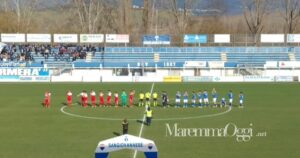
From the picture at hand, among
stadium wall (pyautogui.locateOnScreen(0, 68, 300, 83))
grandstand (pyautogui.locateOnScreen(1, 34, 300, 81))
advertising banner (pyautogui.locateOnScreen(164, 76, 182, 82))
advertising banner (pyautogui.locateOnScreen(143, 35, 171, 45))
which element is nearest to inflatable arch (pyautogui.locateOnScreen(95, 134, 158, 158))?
stadium wall (pyautogui.locateOnScreen(0, 68, 300, 83))

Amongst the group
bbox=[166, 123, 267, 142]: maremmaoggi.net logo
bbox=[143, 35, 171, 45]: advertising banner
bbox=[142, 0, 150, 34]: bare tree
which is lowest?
bbox=[166, 123, 267, 142]: maremmaoggi.net logo

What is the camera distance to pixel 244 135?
22.6 metres

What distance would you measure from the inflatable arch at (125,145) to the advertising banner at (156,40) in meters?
53.9

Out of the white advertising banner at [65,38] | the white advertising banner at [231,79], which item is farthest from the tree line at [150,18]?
the white advertising banner at [231,79]

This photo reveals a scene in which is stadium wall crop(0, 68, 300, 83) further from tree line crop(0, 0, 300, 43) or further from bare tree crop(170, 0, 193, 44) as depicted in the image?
bare tree crop(170, 0, 193, 44)

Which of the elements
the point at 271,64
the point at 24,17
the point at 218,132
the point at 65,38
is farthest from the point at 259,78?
the point at 24,17

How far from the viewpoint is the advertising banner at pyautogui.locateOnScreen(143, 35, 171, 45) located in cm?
6352

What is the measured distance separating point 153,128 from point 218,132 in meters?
3.19

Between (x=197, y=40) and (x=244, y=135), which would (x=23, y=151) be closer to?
(x=244, y=135)

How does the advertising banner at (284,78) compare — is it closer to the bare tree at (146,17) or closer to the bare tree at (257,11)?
the bare tree at (257,11)

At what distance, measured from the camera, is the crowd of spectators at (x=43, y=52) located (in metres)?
61.5

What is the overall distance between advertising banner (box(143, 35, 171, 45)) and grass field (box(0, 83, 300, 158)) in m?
25.4

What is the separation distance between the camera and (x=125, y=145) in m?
9.87

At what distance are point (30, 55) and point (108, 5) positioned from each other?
40.1m
